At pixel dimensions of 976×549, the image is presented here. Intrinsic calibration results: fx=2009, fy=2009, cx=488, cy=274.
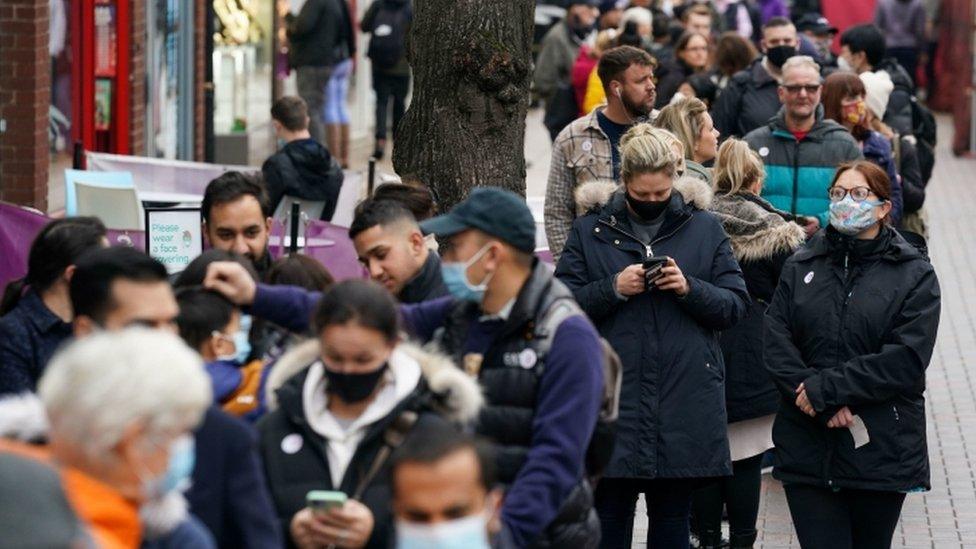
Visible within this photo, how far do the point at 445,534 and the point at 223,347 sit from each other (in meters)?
1.29

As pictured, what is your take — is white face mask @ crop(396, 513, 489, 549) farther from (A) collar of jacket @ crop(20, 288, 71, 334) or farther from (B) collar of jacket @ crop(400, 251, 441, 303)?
(A) collar of jacket @ crop(20, 288, 71, 334)

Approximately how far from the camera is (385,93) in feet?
69.3

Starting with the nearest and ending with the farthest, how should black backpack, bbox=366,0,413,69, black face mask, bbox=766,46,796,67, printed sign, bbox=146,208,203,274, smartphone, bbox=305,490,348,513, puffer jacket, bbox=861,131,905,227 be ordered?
smartphone, bbox=305,490,348,513, printed sign, bbox=146,208,203,274, puffer jacket, bbox=861,131,905,227, black face mask, bbox=766,46,796,67, black backpack, bbox=366,0,413,69

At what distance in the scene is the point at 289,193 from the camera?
11.2 meters

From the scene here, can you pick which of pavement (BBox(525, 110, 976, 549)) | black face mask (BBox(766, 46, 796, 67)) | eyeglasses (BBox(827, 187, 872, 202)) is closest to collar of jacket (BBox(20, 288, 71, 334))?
A: eyeglasses (BBox(827, 187, 872, 202))

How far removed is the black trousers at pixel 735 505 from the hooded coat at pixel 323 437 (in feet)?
12.4

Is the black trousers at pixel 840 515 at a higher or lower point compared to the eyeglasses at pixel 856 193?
lower

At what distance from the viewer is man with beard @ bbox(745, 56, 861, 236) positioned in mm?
9688

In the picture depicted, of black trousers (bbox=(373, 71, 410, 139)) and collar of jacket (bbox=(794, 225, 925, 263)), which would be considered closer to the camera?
collar of jacket (bbox=(794, 225, 925, 263))

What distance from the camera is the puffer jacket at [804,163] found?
31.8 ft

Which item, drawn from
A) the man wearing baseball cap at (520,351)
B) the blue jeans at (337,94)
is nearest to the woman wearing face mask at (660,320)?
the man wearing baseball cap at (520,351)

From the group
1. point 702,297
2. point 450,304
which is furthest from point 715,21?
point 450,304

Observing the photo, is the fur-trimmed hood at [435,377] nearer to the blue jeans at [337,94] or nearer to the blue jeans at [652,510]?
the blue jeans at [652,510]

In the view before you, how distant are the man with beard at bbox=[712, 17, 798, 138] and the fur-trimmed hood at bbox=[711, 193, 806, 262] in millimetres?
3556
